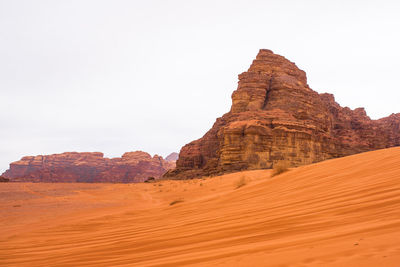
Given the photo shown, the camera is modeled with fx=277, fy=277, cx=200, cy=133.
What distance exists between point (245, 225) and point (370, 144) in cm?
4601

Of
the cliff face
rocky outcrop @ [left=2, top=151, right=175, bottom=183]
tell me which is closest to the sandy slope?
the cliff face

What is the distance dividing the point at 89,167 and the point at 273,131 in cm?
5828

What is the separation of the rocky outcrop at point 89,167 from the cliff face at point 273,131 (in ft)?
116

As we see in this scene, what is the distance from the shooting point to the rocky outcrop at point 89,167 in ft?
228

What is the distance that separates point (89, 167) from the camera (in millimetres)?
73438

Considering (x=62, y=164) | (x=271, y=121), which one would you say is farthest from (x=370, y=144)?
(x=62, y=164)

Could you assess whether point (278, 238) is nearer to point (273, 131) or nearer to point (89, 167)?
point (273, 131)

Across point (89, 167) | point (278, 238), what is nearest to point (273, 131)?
point (278, 238)

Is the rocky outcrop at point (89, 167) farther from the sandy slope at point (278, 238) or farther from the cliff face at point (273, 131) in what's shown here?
the sandy slope at point (278, 238)

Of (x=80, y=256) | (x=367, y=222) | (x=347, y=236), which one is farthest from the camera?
(x=80, y=256)

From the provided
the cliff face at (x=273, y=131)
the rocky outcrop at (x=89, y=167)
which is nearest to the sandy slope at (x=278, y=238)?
the cliff face at (x=273, y=131)

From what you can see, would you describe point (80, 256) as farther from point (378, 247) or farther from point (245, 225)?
point (378, 247)

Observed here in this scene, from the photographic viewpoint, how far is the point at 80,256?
8.34 feet

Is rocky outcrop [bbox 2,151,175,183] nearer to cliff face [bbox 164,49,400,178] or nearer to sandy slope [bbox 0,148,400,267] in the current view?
cliff face [bbox 164,49,400,178]
